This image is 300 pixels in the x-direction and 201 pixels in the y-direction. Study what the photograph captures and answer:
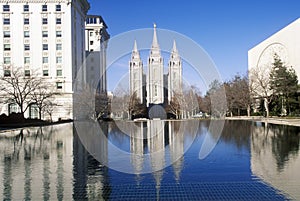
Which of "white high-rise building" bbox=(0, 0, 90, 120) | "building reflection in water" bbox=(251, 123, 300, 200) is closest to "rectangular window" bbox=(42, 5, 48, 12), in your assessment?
"white high-rise building" bbox=(0, 0, 90, 120)

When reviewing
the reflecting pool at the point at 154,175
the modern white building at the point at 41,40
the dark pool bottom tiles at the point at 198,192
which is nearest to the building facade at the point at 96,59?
the modern white building at the point at 41,40

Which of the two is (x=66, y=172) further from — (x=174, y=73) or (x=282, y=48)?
(x=282, y=48)

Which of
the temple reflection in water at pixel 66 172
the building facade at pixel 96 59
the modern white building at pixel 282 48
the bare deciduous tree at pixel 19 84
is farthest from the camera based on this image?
the building facade at pixel 96 59

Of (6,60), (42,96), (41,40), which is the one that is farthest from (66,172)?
(6,60)

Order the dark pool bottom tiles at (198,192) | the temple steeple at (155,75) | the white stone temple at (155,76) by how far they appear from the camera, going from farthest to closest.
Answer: the white stone temple at (155,76) < the temple steeple at (155,75) < the dark pool bottom tiles at (198,192)

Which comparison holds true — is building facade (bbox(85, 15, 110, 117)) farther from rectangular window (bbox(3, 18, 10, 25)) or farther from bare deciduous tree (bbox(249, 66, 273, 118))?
bare deciduous tree (bbox(249, 66, 273, 118))

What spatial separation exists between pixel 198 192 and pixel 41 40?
50.0 m

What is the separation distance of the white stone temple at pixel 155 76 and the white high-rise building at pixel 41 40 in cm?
1482

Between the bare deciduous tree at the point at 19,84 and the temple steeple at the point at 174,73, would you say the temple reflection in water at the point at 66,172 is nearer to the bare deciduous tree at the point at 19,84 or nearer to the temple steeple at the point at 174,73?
the temple steeple at the point at 174,73

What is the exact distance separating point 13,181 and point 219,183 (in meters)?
4.84

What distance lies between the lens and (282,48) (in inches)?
2028

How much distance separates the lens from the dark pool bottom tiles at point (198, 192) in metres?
6.68

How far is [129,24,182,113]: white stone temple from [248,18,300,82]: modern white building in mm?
17603

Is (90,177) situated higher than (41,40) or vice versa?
(41,40)
